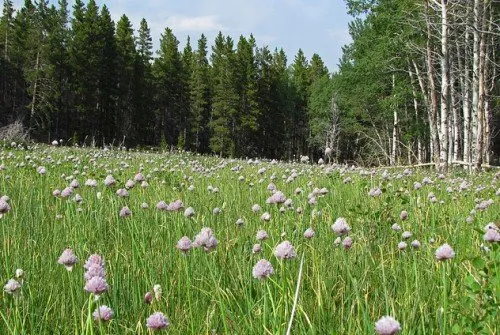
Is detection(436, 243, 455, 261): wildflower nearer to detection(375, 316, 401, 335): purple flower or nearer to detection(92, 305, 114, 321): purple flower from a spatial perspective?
detection(375, 316, 401, 335): purple flower

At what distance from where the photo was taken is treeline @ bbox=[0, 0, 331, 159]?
4525 cm

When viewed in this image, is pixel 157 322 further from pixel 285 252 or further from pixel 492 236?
pixel 492 236

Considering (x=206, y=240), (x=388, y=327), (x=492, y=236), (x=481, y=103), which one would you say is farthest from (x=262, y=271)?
(x=481, y=103)

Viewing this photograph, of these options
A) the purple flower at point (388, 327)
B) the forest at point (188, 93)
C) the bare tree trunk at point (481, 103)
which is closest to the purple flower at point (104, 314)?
the purple flower at point (388, 327)

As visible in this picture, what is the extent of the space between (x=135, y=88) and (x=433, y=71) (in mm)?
36824

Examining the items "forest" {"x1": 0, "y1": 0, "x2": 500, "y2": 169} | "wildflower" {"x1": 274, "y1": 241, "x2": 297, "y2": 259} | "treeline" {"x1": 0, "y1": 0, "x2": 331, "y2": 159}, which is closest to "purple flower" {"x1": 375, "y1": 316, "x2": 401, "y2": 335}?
"wildflower" {"x1": 274, "y1": 241, "x2": 297, "y2": 259}

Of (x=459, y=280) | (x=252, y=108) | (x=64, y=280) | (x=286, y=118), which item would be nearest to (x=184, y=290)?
(x=64, y=280)

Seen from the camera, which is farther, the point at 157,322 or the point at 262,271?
the point at 262,271

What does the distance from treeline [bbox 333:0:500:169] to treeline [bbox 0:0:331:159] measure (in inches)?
681

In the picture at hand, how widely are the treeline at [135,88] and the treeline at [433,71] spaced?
1729 cm

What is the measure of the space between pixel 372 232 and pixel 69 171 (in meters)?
5.06

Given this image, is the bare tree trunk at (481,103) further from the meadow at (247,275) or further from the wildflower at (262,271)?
the wildflower at (262,271)

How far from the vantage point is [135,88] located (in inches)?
2069

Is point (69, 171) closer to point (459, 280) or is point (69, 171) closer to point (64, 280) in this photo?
point (64, 280)
